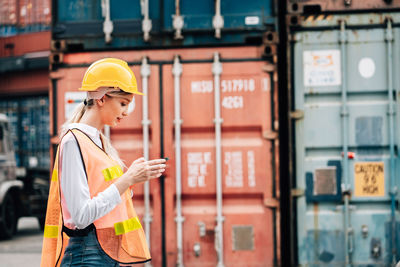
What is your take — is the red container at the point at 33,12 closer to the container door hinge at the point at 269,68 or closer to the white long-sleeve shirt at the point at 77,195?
the container door hinge at the point at 269,68

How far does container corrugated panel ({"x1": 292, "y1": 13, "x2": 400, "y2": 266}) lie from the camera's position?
20.5ft

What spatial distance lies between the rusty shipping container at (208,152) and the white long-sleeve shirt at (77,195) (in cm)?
350

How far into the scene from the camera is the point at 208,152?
6.25m

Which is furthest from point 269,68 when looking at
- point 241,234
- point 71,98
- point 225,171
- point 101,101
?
point 101,101

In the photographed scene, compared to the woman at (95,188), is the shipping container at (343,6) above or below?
above

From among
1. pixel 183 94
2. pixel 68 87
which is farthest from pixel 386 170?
pixel 68 87

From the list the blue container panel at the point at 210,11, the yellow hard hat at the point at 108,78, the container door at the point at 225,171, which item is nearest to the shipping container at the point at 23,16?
the blue container panel at the point at 210,11

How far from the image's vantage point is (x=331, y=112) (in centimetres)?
636

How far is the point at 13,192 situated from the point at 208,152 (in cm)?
692

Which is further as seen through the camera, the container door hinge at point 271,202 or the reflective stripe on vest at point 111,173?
the container door hinge at point 271,202

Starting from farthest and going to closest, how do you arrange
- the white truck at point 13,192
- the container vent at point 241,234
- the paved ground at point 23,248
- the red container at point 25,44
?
the red container at point 25,44 → the white truck at point 13,192 → the paved ground at point 23,248 → the container vent at point 241,234

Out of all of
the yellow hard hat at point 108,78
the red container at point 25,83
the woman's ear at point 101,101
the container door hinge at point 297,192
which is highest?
the red container at point 25,83

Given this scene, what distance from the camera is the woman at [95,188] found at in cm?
268

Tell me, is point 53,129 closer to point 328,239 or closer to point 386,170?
point 328,239
